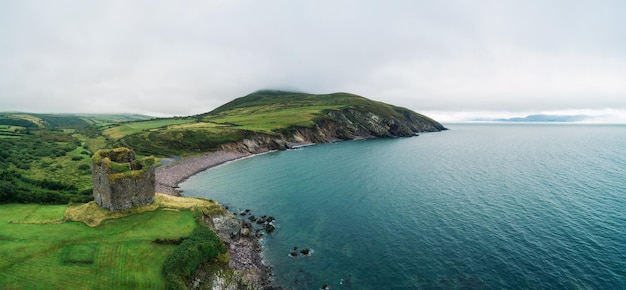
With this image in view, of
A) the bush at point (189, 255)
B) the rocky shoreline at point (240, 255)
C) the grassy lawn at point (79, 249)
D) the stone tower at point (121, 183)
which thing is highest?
the stone tower at point (121, 183)

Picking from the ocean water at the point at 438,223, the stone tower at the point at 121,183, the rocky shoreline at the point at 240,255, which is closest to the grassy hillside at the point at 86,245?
the stone tower at the point at 121,183

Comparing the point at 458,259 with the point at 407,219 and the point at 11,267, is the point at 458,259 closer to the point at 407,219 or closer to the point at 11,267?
the point at 407,219

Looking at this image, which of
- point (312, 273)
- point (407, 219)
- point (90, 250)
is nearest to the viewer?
point (90, 250)

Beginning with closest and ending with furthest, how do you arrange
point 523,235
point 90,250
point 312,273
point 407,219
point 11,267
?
1. point 11,267
2. point 90,250
3. point 312,273
4. point 523,235
5. point 407,219

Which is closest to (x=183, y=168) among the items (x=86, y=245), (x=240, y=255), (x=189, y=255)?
(x=240, y=255)

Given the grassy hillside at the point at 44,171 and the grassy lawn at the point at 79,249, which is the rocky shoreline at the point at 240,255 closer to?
the grassy lawn at the point at 79,249

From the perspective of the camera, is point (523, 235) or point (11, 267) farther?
point (523, 235)

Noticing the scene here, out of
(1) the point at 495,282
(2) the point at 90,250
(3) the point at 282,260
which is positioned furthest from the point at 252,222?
(1) the point at 495,282
